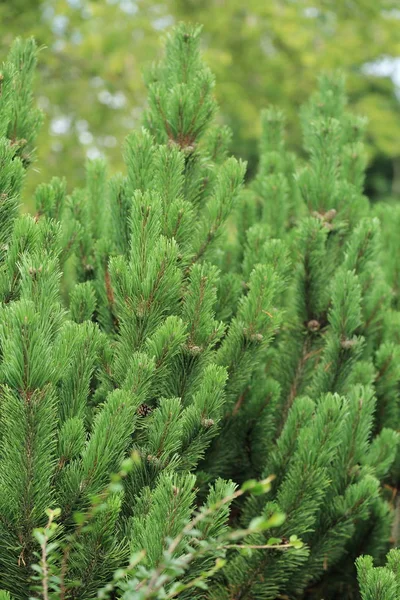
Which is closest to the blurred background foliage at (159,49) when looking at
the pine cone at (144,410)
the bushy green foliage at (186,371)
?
the bushy green foliage at (186,371)

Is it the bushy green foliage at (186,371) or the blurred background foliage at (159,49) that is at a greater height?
the bushy green foliage at (186,371)

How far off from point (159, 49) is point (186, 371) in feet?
34.1

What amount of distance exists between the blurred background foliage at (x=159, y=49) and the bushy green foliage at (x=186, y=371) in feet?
25.3

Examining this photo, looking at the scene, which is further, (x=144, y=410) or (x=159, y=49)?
(x=159, y=49)

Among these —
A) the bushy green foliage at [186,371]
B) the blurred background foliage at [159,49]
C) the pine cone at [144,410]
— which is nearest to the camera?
the bushy green foliage at [186,371]

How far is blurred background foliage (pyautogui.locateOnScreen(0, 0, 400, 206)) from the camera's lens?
37.2ft

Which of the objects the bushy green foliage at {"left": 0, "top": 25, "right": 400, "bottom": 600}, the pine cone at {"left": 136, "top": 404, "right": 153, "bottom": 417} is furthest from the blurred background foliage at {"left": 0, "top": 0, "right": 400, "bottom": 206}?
the pine cone at {"left": 136, "top": 404, "right": 153, "bottom": 417}

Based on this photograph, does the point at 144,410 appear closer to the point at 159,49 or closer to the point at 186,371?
the point at 186,371

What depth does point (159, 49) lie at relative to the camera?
11.9 metres

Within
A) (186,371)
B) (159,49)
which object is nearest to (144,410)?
(186,371)

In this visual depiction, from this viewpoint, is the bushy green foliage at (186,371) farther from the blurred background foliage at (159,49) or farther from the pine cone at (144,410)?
the blurred background foliage at (159,49)

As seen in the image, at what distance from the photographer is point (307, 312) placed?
297cm

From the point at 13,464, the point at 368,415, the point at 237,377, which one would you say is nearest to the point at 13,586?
the point at 13,464

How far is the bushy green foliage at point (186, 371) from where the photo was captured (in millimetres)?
1972
